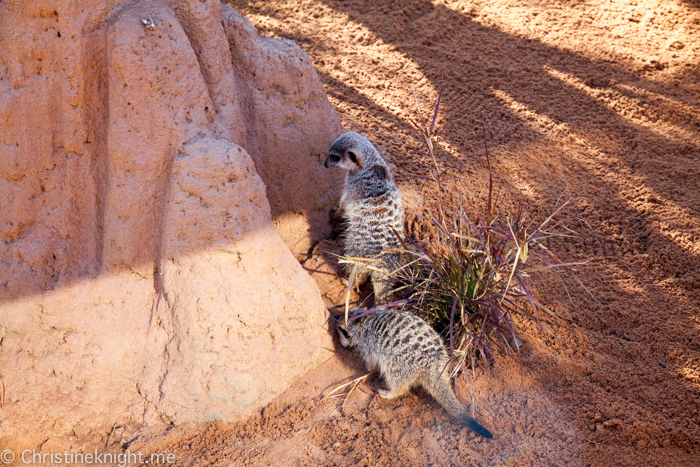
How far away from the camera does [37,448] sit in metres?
2.40

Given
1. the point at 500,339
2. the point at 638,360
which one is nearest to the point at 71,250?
the point at 500,339

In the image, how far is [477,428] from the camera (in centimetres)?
231

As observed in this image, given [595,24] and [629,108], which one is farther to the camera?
[595,24]

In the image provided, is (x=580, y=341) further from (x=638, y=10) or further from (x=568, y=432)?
(x=638, y=10)

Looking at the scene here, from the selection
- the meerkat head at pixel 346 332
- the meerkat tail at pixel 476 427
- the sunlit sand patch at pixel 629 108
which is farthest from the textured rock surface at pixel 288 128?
the sunlit sand patch at pixel 629 108

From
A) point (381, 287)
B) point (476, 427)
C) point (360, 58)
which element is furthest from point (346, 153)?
point (360, 58)

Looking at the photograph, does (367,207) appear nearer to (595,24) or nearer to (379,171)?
(379,171)

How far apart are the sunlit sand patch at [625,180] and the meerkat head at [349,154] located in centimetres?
176

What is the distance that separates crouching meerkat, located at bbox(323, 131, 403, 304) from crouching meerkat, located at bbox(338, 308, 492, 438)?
341mm

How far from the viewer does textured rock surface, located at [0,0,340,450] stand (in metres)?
2.25

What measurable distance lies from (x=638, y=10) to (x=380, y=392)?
16.6ft

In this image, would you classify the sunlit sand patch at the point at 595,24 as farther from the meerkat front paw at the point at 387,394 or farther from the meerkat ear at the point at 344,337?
the meerkat front paw at the point at 387,394

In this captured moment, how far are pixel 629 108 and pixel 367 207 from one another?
2.79 metres

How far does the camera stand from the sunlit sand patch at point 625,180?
3.51 meters
